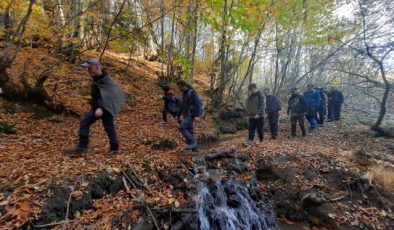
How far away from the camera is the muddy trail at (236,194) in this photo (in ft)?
14.5

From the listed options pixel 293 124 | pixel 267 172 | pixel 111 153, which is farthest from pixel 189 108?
pixel 293 124

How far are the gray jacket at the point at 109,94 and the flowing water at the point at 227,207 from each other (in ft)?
8.32

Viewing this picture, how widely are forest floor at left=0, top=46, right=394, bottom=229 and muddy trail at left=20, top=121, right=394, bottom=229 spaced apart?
25 mm

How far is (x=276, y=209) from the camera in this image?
688cm

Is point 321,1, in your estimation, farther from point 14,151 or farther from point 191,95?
point 14,151

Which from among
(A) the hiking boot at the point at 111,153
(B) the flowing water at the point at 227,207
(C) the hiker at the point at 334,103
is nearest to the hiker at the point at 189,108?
(B) the flowing water at the point at 227,207

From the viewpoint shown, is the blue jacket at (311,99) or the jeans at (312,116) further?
the jeans at (312,116)

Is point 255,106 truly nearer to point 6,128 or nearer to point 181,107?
point 181,107

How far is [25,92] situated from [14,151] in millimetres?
3470

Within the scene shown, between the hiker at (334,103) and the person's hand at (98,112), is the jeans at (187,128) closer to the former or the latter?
the person's hand at (98,112)

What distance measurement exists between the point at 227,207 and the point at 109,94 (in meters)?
3.64

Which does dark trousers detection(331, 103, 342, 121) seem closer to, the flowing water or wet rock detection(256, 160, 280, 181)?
wet rock detection(256, 160, 280, 181)

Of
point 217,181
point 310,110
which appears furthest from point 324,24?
point 217,181

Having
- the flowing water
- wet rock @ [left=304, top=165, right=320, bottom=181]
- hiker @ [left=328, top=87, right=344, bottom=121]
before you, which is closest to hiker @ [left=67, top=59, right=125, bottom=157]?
the flowing water
